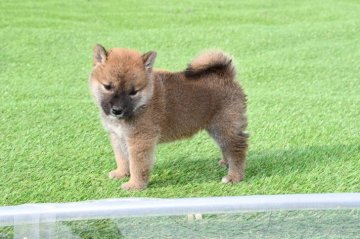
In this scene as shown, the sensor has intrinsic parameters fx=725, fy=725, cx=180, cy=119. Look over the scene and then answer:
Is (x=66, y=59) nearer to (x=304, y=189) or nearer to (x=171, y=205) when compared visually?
(x=304, y=189)

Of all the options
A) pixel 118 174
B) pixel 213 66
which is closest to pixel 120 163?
pixel 118 174

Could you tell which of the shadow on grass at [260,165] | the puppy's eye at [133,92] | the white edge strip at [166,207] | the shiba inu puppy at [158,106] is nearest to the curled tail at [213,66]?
the shiba inu puppy at [158,106]

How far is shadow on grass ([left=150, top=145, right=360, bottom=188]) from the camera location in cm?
350

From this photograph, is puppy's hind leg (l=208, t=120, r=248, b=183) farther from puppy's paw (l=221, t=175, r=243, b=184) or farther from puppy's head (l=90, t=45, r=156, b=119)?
puppy's head (l=90, t=45, r=156, b=119)

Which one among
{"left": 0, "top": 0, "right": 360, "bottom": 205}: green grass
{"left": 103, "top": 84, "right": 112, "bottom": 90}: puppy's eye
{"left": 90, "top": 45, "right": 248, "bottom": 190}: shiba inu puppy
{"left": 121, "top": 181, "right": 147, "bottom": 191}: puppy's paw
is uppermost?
{"left": 103, "top": 84, "right": 112, "bottom": 90}: puppy's eye

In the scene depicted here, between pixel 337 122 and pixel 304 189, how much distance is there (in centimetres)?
127

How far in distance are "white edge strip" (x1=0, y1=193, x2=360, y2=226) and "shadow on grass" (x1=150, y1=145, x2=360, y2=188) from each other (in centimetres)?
141

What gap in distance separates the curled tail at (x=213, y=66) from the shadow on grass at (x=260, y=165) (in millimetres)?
492

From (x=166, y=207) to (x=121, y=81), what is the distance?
1.24 m

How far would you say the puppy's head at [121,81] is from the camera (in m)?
3.11

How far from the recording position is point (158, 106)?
3271mm

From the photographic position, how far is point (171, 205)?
197 cm

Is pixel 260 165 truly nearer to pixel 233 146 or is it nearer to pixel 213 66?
pixel 233 146

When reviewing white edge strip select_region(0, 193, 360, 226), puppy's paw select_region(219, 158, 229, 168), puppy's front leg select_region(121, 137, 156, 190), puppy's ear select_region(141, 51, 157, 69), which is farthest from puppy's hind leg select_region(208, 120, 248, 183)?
white edge strip select_region(0, 193, 360, 226)
